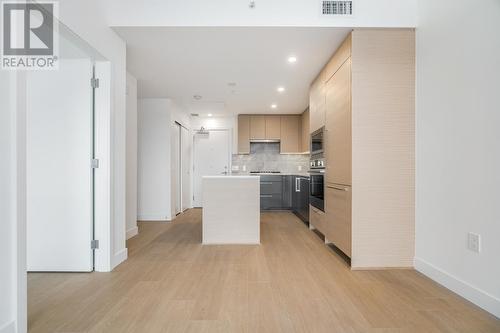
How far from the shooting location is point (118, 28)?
2.70 meters

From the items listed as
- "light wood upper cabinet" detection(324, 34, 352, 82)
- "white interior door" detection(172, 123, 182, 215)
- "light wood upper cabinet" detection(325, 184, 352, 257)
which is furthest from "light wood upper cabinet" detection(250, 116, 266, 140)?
"light wood upper cabinet" detection(325, 184, 352, 257)

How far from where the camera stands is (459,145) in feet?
6.97

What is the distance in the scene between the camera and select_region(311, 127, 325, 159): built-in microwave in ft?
12.0

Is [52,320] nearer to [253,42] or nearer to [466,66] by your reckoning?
[253,42]

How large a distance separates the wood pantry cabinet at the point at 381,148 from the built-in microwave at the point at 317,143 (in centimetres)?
94

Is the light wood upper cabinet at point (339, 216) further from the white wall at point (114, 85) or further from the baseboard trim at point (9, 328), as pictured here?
the baseboard trim at point (9, 328)

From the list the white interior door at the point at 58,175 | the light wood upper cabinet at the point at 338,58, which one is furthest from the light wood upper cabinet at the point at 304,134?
the white interior door at the point at 58,175

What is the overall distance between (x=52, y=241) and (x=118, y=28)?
86.4 inches

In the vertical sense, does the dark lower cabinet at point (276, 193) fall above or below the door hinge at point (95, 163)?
below

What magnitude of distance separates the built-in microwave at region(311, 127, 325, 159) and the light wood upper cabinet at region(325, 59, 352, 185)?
204 mm

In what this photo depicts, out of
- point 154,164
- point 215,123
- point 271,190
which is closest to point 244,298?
point 154,164

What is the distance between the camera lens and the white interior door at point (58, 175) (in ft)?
8.39

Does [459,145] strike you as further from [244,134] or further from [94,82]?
[244,134]

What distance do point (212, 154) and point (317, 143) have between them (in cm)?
378
